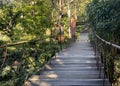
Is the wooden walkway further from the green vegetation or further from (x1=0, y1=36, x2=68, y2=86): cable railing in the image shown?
the green vegetation

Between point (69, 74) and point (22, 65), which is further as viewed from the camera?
point (69, 74)

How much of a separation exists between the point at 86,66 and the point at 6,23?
340 inches

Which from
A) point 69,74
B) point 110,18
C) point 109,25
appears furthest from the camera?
point 69,74

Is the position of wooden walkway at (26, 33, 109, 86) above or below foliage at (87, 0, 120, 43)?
below

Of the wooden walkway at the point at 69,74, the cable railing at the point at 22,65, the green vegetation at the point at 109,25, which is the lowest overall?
the wooden walkway at the point at 69,74

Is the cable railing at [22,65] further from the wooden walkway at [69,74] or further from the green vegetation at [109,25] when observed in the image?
the green vegetation at [109,25]

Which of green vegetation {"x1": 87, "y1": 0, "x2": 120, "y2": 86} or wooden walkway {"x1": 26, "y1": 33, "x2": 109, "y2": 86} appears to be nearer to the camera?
green vegetation {"x1": 87, "y1": 0, "x2": 120, "y2": 86}

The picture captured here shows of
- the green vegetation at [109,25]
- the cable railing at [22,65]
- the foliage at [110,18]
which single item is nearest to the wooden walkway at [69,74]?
the cable railing at [22,65]

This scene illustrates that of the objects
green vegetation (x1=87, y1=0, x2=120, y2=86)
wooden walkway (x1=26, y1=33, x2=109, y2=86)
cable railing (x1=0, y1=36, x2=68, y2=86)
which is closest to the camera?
green vegetation (x1=87, y1=0, x2=120, y2=86)

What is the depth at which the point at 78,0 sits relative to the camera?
26953 mm

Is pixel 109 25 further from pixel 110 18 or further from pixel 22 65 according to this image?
pixel 22 65

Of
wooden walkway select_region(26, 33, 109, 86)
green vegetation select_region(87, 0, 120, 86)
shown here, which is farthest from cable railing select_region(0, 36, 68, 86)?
green vegetation select_region(87, 0, 120, 86)

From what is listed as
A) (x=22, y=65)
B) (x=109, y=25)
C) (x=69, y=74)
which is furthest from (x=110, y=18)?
(x=22, y=65)

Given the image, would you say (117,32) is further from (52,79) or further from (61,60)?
(61,60)
